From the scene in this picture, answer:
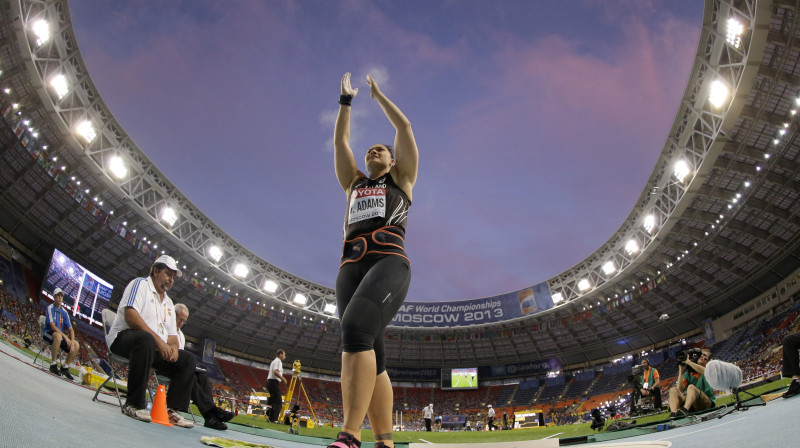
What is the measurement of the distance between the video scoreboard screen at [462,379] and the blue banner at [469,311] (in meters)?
7.63

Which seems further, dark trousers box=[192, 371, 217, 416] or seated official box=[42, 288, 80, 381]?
seated official box=[42, 288, 80, 381]

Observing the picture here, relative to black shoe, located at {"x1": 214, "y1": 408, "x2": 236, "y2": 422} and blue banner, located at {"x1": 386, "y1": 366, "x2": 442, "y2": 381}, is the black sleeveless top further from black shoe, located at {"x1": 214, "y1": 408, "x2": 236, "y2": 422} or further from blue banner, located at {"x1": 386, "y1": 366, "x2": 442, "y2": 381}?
blue banner, located at {"x1": 386, "y1": 366, "x2": 442, "y2": 381}

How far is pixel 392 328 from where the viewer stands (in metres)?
34.5

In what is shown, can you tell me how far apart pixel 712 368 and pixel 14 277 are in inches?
1152

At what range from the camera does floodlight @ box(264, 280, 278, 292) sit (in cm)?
2858

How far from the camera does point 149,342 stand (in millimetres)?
3217

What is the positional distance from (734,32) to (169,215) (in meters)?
26.9

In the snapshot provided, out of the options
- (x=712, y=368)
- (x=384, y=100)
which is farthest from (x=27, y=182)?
(x=712, y=368)

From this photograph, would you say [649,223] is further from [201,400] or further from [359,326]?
[359,326]

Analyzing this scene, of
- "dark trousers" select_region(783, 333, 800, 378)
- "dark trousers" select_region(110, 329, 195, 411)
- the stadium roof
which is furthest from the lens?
the stadium roof

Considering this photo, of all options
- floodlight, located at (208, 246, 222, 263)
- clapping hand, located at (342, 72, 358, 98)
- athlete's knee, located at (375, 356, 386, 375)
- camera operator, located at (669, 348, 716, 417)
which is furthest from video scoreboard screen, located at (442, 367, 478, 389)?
clapping hand, located at (342, 72, 358, 98)

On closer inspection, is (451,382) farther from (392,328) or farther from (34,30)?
(34,30)

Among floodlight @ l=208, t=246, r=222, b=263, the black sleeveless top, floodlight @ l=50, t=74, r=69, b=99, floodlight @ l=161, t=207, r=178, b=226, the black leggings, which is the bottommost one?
the black leggings

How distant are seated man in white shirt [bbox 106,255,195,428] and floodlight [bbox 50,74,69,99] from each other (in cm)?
1758
